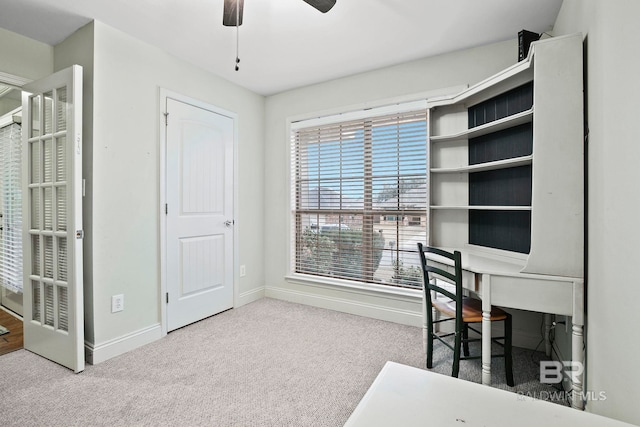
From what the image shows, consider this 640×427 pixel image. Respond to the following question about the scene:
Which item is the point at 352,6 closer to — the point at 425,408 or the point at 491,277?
the point at 491,277

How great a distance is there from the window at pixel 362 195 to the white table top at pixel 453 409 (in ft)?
7.70

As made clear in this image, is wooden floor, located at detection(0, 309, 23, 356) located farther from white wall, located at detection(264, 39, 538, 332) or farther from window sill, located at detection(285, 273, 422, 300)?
window sill, located at detection(285, 273, 422, 300)

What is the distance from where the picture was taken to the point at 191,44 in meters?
2.63

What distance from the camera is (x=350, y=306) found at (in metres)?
3.31

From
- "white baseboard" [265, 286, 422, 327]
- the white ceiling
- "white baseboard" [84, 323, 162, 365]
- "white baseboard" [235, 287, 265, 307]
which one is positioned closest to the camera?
the white ceiling

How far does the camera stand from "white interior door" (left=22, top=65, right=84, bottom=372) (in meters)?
2.12

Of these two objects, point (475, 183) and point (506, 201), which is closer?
point (506, 201)

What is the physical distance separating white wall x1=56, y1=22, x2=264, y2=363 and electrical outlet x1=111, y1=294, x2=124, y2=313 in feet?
0.10

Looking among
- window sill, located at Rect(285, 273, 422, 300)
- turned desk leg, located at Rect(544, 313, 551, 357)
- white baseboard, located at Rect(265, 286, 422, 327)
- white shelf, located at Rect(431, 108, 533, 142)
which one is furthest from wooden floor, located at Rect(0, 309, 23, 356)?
turned desk leg, located at Rect(544, 313, 551, 357)

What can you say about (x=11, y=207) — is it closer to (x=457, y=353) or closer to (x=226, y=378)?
(x=226, y=378)

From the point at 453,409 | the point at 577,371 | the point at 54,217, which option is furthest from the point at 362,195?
the point at 453,409

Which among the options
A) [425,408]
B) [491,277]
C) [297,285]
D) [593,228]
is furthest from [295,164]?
[425,408]

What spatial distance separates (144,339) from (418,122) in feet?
10.1

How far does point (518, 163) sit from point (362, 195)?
4.82ft
